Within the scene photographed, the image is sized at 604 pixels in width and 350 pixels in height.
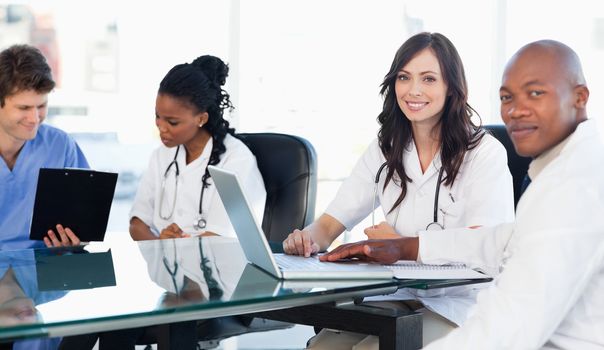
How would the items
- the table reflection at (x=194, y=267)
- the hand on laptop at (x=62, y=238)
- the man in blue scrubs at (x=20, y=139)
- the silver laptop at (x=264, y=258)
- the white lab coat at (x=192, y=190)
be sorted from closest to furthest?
the table reflection at (x=194, y=267)
the silver laptop at (x=264, y=258)
the hand on laptop at (x=62, y=238)
the man in blue scrubs at (x=20, y=139)
the white lab coat at (x=192, y=190)

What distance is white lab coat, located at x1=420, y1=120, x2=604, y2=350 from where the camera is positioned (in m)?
1.37

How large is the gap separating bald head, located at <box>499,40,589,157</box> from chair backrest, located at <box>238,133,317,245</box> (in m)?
A: 1.33

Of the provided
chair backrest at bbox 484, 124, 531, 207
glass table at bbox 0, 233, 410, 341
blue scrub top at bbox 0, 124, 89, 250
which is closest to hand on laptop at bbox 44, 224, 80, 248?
glass table at bbox 0, 233, 410, 341

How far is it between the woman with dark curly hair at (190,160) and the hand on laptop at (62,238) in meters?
0.51

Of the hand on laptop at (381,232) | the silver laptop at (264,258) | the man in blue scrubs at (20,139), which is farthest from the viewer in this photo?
the man in blue scrubs at (20,139)

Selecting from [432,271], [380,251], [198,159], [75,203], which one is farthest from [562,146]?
[198,159]

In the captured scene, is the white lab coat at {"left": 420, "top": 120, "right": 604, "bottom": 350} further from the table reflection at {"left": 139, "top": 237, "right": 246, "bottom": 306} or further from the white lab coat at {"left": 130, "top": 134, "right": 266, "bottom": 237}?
the white lab coat at {"left": 130, "top": 134, "right": 266, "bottom": 237}

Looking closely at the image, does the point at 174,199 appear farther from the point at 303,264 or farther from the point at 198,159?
the point at 303,264

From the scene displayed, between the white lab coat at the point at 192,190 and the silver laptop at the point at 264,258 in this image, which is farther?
the white lab coat at the point at 192,190

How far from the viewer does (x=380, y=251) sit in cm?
197

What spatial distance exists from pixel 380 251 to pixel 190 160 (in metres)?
1.30

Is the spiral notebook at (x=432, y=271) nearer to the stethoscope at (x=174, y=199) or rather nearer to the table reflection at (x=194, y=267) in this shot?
the table reflection at (x=194, y=267)

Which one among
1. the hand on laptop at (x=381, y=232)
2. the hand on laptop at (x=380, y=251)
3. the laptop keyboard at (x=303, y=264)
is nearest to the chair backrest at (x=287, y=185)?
the hand on laptop at (x=381, y=232)

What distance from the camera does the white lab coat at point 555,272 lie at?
1372 millimetres
